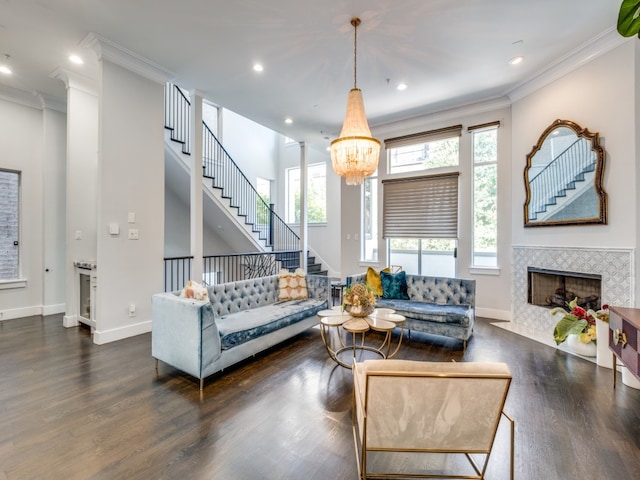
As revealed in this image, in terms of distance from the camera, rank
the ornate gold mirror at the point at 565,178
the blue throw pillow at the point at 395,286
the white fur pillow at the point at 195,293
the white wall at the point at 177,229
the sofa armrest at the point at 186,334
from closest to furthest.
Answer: the sofa armrest at the point at 186,334 < the white fur pillow at the point at 195,293 < the ornate gold mirror at the point at 565,178 < the blue throw pillow at the point at 395,286 < the white wall at the point at 177,229

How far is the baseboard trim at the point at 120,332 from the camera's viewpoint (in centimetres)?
361

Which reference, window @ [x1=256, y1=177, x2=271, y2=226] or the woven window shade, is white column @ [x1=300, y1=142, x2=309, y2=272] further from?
the woven window shade

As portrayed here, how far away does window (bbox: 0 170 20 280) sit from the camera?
4633 mm

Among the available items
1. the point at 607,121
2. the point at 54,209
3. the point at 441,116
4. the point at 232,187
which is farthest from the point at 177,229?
the point at 607,121

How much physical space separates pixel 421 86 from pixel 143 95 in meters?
3.97

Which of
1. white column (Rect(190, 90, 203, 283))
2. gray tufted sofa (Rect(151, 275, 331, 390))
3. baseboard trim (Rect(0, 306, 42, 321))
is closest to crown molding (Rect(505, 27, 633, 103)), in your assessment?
gray tufted sofa (Rect(151, 275, 331, 390))

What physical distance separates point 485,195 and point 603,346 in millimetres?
2691

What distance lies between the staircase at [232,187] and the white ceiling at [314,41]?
1.24 m

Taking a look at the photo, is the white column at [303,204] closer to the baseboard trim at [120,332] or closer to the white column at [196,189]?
the white column at [196,189]

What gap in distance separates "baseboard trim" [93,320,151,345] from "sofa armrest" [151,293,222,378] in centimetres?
121

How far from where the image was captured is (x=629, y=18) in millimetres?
2186

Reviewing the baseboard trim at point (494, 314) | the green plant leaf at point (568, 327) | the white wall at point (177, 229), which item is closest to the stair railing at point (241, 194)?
the white wall at point (177, 229)

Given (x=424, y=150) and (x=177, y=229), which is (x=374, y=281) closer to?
(x=424, y=150)

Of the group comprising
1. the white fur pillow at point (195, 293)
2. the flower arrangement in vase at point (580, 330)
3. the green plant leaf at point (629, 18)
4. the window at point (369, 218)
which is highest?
the green plant leaf at point (629, 18)
